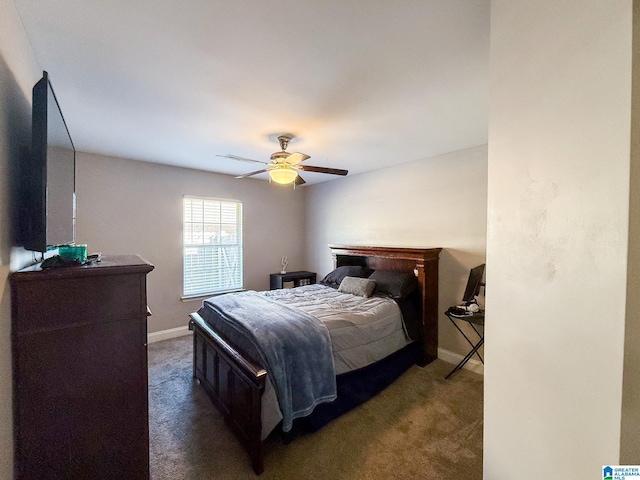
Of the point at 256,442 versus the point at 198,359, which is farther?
the point at 198,359

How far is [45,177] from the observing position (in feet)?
3.59

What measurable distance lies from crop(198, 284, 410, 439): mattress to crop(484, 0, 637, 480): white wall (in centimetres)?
126

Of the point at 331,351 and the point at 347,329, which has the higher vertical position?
the point at 347,329

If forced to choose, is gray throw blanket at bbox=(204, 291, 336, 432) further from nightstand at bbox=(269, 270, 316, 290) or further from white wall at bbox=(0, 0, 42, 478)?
nightstand at bbox=(269, 270, 316, 290)

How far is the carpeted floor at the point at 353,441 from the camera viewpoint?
170cm

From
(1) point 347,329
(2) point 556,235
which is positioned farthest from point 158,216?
(2) point 556,235

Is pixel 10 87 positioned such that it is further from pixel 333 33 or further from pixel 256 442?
pixel 256 442

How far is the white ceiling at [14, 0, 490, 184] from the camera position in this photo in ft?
4.00

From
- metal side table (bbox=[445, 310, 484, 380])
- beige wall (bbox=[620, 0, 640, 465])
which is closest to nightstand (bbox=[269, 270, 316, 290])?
metal side table (bbox=[445, 310, 484, 380])

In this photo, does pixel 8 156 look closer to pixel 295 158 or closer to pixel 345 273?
pixel 295 158

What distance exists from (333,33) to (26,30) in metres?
1.54

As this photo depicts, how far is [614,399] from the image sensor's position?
70 cm

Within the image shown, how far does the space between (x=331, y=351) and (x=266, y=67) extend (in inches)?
81.2

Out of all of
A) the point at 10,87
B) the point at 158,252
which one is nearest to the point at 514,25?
the point at 10,87
